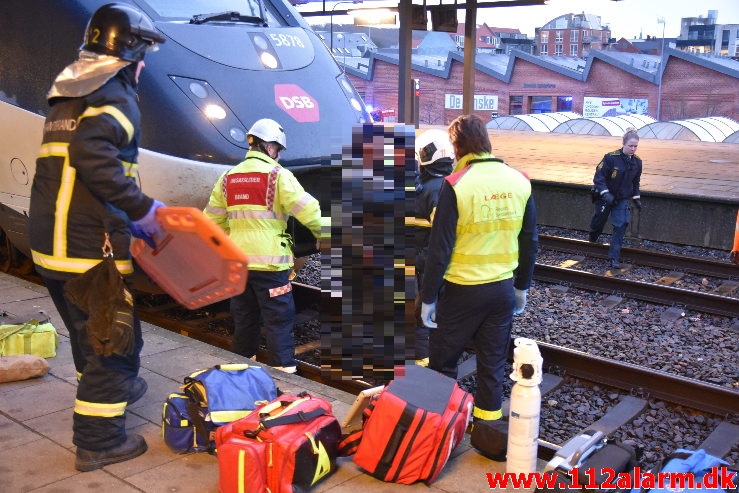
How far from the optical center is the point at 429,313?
188 inches

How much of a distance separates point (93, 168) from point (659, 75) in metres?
43.4

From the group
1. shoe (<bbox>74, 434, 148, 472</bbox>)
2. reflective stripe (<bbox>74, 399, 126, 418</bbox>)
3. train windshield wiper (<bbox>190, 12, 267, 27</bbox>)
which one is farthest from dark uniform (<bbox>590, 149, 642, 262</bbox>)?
reflective stripe (<bbox>74, 399, 126, 418</bbox>)

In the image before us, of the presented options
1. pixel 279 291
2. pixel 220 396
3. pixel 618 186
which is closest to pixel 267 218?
pixel 279 291

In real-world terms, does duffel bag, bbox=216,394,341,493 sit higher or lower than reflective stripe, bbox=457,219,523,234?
lower

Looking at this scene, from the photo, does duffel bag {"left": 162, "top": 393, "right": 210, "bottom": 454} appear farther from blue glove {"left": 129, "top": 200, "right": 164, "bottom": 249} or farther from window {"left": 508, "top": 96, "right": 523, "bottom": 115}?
window {"left": 508, "top": 96, "right": 523, "bottom": 115}

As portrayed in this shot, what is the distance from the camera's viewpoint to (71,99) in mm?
3990

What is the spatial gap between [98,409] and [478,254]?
2.11m

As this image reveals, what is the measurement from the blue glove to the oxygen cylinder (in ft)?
5.93

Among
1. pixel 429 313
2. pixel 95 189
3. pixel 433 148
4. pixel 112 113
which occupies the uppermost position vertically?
pixel 112 113

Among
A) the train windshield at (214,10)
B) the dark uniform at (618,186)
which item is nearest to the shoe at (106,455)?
the train windshield at (214,10)

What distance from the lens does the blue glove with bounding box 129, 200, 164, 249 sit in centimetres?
393

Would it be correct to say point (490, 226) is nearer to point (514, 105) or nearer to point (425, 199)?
point (425, 199)

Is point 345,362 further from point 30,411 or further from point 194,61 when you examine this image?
point 194,61

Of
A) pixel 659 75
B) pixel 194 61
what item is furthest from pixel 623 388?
pixel 659 75
